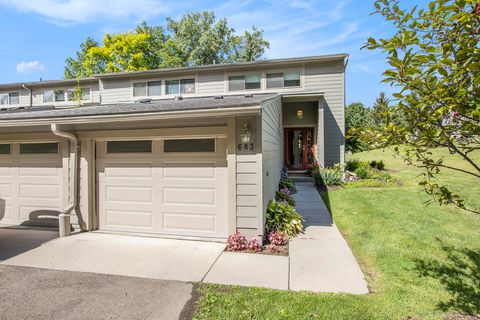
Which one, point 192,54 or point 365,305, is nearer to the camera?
point 365,305

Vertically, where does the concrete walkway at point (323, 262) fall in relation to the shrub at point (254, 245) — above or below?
below

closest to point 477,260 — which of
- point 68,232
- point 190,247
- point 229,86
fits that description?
point 190,247

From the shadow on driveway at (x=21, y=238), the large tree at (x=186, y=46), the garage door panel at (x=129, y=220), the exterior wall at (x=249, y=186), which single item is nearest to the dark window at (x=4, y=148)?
the shadow on driveway at (x=21, y=238)

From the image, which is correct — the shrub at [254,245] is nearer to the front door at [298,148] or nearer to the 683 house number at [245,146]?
the 683 house number at [245,146]

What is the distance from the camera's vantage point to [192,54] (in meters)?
26.4

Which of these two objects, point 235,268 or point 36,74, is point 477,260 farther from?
point 36,74

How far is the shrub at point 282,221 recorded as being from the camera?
5.65m

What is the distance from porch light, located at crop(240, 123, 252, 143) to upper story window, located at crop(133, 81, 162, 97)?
33.5 feet

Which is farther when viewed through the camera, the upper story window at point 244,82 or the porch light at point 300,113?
the porch light at point 300,113

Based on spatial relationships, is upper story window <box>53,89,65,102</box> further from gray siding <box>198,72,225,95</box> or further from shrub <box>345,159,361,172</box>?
shrub <box>345,159,361,172</box>

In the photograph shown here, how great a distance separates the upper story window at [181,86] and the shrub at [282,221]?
949cm

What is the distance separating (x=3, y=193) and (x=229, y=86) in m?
9.62

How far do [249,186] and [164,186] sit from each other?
1.90m

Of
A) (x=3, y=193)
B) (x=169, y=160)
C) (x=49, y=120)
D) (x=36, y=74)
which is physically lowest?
(x=3, y=193)
